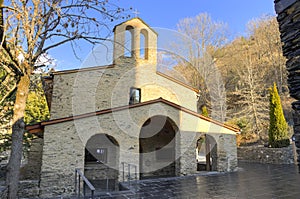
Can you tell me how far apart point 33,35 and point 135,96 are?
7.10 metres

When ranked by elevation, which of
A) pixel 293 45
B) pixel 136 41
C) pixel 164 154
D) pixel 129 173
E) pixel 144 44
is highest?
pixel 144 44

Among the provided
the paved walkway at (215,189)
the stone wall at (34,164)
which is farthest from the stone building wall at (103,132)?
the stone wall at (34,164)

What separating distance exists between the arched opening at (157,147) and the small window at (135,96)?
1.51 m

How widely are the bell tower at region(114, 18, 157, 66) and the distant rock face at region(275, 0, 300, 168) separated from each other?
848 cm

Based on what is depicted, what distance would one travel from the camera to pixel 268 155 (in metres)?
13.2

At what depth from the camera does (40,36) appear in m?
5.69

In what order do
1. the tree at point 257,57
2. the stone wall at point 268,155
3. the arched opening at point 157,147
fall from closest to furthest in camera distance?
1. the arched opening at point 157,147
2. the stone wall at point 268,155
3. the tree at point 257,57

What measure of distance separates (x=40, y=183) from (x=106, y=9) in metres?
5.71

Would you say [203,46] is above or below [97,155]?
above

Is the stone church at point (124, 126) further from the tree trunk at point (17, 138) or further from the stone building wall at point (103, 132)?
the tree trunk at point (17, 138)

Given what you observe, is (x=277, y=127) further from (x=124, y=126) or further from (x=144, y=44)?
(x=124, y=126)

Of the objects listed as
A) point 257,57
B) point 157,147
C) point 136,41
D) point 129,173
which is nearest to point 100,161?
point 129,173

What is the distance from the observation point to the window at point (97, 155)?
34.0 ft

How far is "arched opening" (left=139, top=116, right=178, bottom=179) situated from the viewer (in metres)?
11.0
